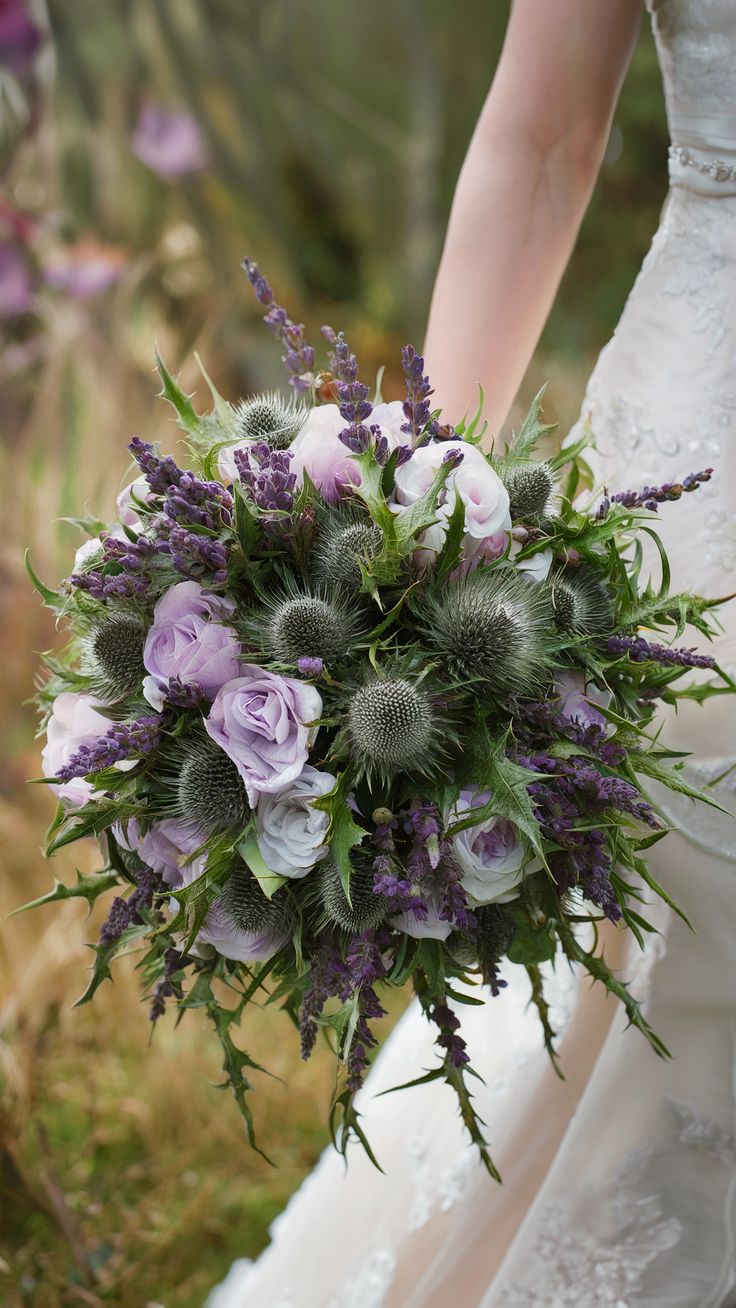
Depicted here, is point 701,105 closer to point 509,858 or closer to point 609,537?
point 609,537

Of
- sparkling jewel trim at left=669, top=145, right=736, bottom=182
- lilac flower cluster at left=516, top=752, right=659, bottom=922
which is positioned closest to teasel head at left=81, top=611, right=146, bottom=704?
lilac flower cluster at left=516, top=752, right=659, bottom=922

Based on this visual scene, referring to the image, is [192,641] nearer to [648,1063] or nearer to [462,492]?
[462,492]

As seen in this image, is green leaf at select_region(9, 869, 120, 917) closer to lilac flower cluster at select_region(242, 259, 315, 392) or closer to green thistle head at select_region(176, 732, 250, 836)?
green thistle head at select_region(176, 732, 250, 836)

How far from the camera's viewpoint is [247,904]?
0.84 m

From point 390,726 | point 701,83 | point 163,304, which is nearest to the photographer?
point 390,726

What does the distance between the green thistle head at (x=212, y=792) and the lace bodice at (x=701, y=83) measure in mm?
871

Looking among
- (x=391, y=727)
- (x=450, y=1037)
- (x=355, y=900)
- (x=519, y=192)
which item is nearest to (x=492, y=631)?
(x=391, y=727)

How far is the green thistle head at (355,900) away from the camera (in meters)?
0.82

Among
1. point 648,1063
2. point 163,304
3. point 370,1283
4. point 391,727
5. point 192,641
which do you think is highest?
point 163,304

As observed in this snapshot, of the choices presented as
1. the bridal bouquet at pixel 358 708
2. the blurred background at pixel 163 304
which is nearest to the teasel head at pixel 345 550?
the bridal bouquet at pixel 358 708

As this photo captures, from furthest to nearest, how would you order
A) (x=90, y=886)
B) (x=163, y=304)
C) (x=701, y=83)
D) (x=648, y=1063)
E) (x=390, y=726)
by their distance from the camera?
(x=163, y=304) → (x=648, y=1063) → (x=701, y=83) → (x=90, y=886) → (x=390, y=726)

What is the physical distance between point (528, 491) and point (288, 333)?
264 mm

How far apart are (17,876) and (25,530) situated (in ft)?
2.75

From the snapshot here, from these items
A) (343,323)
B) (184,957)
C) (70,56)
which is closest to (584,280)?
(343,323)
